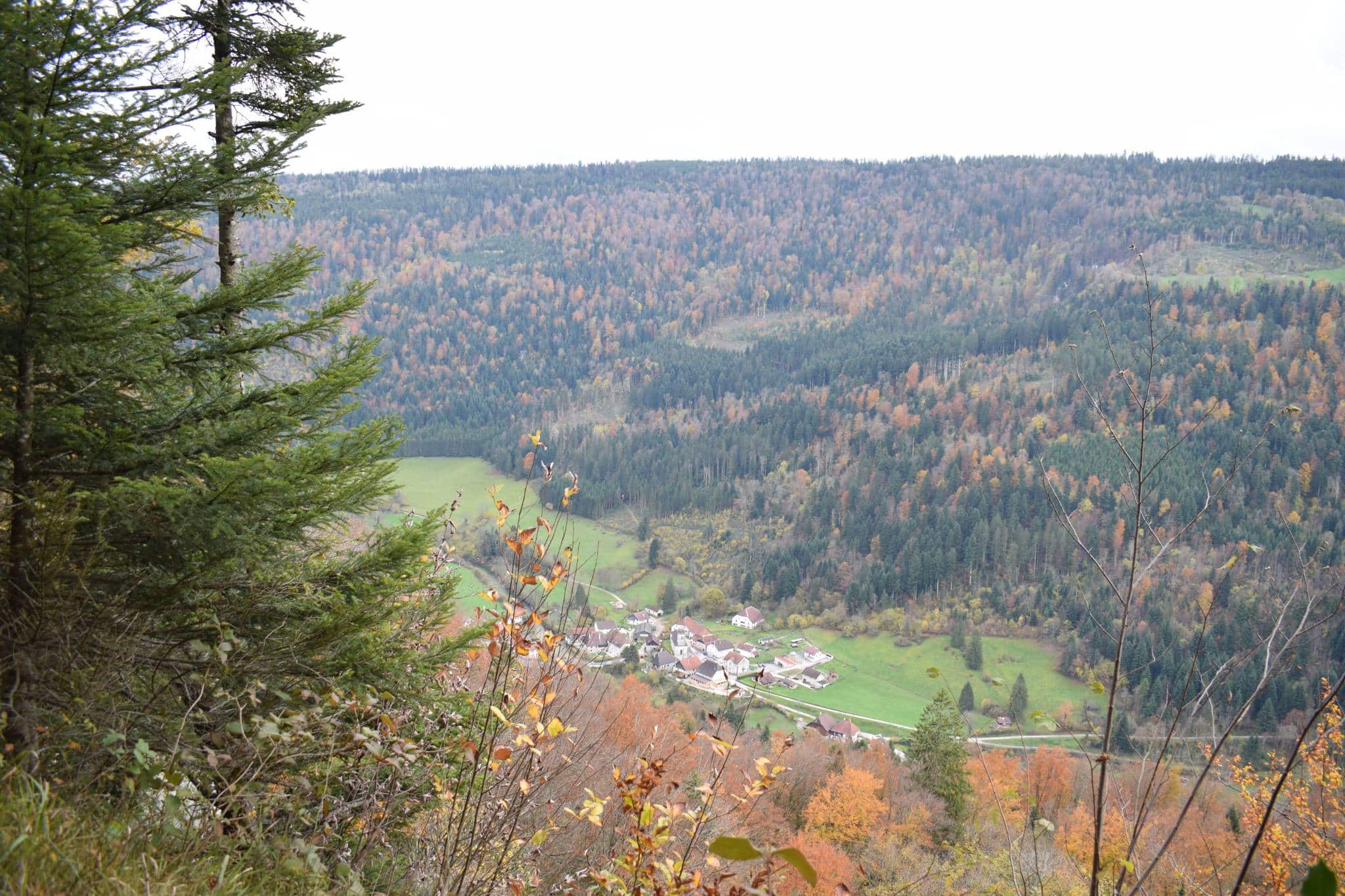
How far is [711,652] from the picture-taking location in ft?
161

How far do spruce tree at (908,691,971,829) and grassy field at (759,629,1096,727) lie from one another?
817 inches

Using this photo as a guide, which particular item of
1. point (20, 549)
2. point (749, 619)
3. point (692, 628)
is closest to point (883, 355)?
point (749, 619)

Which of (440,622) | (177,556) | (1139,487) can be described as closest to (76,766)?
(177,556)

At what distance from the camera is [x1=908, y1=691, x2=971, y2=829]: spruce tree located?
21297mm

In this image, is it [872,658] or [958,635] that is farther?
[958,635]

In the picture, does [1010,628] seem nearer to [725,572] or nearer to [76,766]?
[725,572]

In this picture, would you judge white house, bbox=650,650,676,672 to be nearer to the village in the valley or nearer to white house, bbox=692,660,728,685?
the village in the valley

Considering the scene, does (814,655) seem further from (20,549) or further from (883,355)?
(883,355)

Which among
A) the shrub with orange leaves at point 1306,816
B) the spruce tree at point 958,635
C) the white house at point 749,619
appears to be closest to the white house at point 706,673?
the white house at point 749,619

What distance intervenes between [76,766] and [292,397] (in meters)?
2.01

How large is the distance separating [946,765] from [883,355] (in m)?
97.8

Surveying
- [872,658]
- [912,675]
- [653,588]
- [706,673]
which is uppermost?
[706,673]

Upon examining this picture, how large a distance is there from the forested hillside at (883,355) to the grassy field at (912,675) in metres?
2.39

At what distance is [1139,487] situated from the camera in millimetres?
2311
